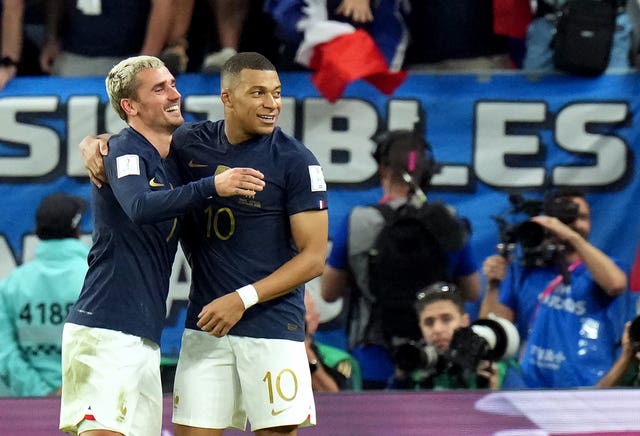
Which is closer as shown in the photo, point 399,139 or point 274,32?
point 399,139

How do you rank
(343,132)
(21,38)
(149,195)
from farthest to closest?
(21,38) → (343,132) → (149,195)

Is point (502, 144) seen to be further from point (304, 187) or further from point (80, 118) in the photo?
point (304, 187)

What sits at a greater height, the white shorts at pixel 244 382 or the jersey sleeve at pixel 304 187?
the jersey sleeve at pixel 304 187

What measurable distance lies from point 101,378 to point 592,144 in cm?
365

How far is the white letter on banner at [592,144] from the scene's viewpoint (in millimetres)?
7613

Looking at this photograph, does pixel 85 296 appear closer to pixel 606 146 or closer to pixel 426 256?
pixel 426 256

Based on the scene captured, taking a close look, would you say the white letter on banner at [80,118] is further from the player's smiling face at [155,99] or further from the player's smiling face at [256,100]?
the player's smiling face at [256,100]

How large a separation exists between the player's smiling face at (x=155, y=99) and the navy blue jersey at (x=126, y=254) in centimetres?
8

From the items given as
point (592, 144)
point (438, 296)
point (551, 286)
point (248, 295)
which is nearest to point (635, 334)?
point (551, 286)

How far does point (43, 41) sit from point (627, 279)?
12.0ft

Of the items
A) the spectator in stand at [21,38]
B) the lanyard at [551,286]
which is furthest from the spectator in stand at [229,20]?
the lanyard at [551,286]

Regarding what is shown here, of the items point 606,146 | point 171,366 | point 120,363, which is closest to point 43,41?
point 171,366

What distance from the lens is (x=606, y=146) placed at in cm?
762

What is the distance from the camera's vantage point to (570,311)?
22.5ft
